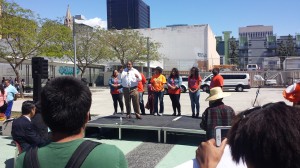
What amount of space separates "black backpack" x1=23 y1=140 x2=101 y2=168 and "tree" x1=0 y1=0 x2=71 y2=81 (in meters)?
25.0

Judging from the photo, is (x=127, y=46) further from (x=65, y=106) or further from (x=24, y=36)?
(x=65, y=106)

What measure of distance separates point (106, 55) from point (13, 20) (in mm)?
16644

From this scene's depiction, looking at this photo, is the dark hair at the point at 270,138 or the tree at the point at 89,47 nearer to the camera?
the dark hair at the point at 270,138

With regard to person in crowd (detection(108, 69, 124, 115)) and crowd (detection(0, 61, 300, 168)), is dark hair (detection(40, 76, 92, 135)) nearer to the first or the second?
crowd (detection(0, 61, 300, 168))

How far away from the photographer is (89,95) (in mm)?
2020

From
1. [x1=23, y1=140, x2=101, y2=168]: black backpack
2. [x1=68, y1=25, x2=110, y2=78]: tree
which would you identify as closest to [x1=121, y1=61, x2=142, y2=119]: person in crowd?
[x1=23, y1=140, x2=101, y2=168]: black backpack

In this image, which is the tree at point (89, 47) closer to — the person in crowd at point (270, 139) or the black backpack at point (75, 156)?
the black backpack at point (75, 156)

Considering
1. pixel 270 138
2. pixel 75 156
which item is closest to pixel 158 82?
pixel 75 156

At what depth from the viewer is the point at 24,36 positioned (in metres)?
25.5

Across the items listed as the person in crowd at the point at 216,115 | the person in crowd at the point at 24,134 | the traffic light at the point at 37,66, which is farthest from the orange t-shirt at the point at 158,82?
the person in crowd at the point at 216,115

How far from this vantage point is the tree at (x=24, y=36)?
25125 millimetres

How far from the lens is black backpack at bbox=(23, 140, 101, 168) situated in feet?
5.59

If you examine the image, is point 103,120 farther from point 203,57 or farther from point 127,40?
point 203,57

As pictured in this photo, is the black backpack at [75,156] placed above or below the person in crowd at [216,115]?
above
